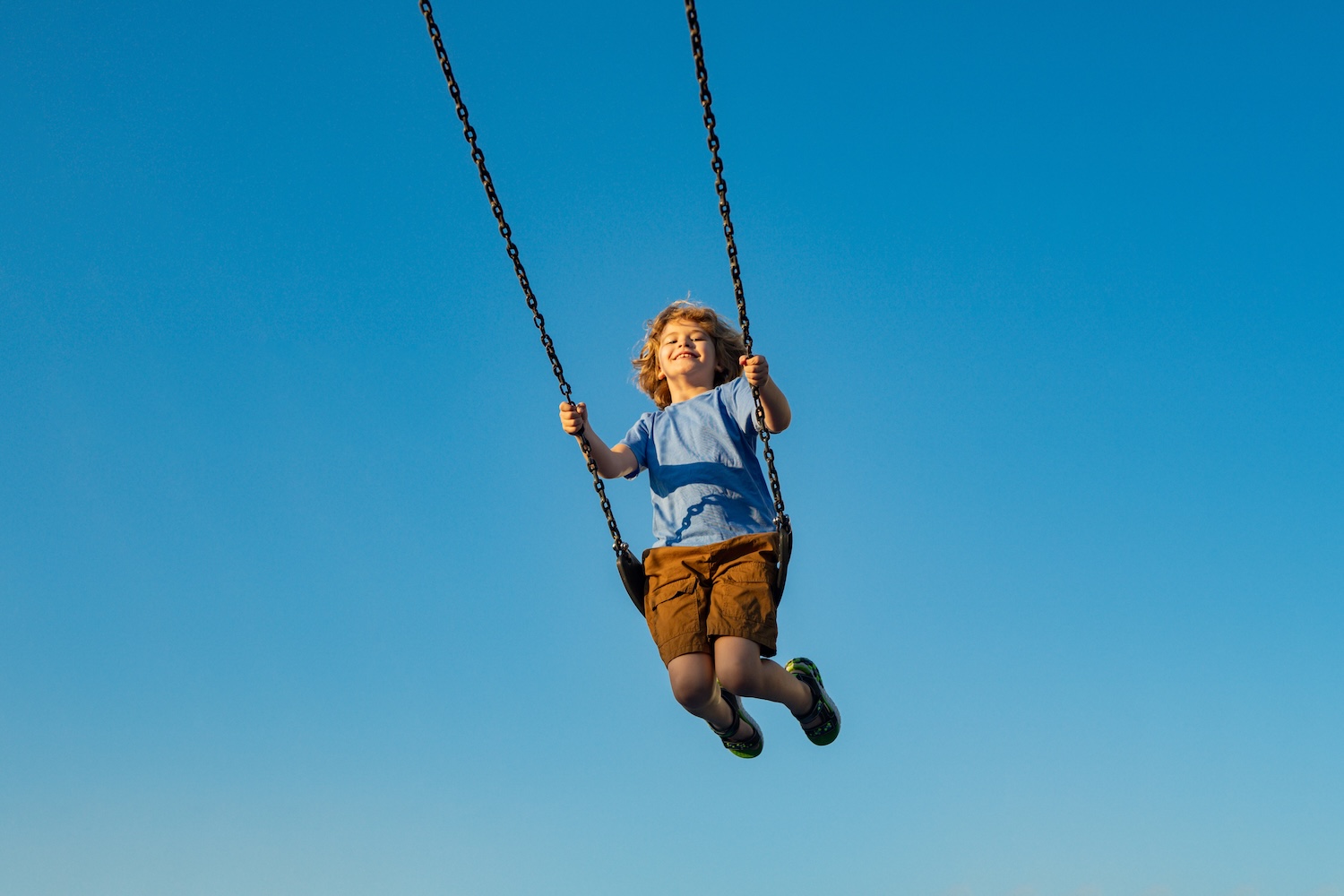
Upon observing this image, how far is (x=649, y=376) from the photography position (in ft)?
21.5

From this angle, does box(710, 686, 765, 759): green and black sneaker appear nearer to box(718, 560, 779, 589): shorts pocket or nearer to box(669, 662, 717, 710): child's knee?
box(669, 662, 717, 710): child's knee

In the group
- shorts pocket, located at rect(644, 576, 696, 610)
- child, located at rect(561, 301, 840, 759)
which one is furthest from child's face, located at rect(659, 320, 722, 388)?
shorts pocket, located at rect(644, 576, 696, 610)

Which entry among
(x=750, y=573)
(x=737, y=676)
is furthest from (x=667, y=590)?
(x=737, y=676)

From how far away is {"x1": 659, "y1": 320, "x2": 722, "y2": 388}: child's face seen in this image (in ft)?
19.9

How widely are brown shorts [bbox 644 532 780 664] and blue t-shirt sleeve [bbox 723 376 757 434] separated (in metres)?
0.50

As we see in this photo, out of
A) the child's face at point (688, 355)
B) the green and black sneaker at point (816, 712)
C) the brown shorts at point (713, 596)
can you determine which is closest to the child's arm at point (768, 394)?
the brown shorts at point (713, 596)

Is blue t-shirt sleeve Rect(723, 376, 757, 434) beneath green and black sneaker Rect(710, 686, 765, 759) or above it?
above

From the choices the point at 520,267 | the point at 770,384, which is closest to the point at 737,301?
the point at 770,384

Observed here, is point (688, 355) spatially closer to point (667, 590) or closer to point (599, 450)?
point (599, 450)

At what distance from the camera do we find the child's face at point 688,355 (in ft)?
19.9

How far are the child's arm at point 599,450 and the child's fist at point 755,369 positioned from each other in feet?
2.79

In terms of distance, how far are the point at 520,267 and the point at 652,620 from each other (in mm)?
1583

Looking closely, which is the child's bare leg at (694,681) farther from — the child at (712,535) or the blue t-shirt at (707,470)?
the blue t-shirt at (707,470)

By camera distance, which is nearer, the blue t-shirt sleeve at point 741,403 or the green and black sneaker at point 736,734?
the blue t-shirt sleeve at point 741,403
